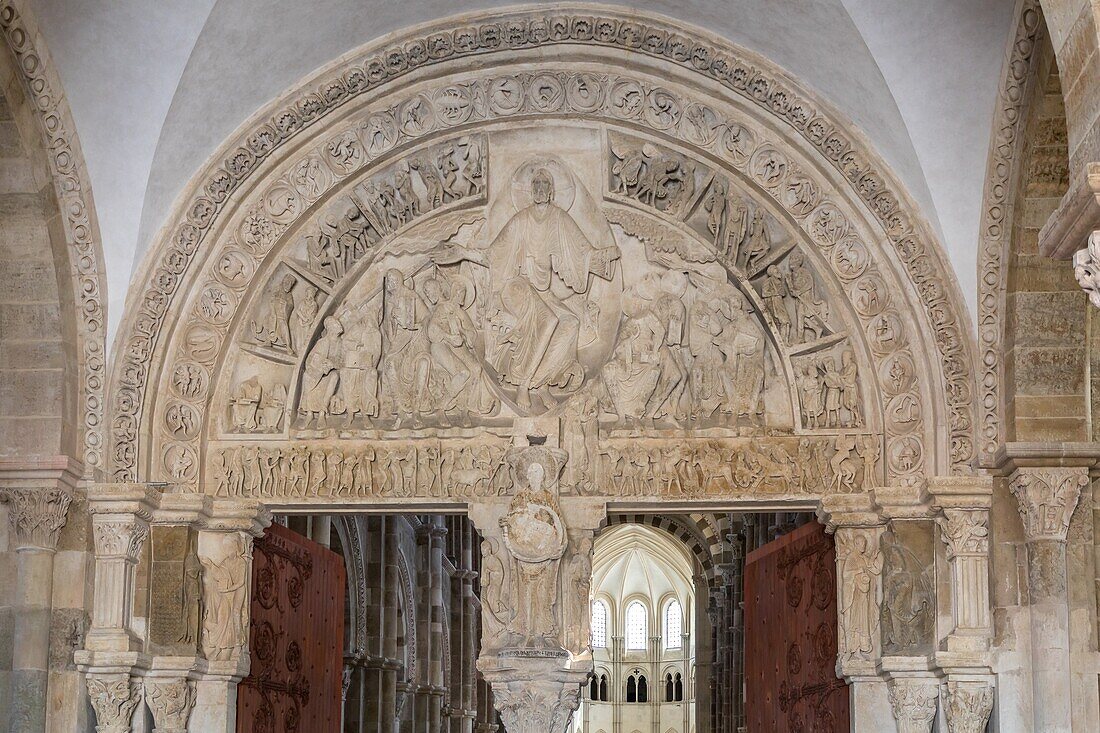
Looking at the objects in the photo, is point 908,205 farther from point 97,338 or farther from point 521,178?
point 97,338

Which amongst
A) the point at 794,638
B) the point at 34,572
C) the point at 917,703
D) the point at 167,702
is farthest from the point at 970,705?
the point at 34,572

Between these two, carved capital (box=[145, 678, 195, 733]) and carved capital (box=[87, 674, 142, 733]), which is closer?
carved capital (box=[87, 674, 142, 733])

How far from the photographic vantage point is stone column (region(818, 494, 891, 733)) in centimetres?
933

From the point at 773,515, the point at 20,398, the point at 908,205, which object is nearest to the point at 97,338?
the point at 20,398

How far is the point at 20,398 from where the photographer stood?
942 centimetres

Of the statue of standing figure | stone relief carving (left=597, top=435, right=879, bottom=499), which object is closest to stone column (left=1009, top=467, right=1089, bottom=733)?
stone relief carving (left=597, top=435, right=879, bottom=499)

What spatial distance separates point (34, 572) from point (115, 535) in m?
0.52

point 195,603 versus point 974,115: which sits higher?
point 974,115

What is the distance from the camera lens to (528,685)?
9.42m

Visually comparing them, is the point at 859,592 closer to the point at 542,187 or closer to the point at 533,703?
the point at 533,703

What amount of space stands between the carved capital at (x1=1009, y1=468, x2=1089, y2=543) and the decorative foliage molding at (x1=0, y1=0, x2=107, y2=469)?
5.69 meters

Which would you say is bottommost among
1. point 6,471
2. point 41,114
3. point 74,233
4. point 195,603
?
point 195,603

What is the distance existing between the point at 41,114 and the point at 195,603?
10.4 ft

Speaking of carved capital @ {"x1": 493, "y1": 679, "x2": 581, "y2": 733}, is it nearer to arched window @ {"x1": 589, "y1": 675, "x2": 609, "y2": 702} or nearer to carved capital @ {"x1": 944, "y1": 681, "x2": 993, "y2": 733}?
carved capital @ {"x1": 944, "y1": 681, "x2": 993, "y2": 733}
